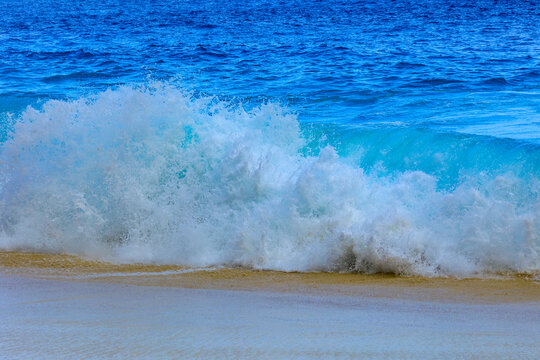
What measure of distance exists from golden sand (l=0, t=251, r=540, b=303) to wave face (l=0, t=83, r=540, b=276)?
22 cm

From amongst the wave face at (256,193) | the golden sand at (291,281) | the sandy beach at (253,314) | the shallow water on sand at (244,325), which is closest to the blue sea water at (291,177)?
the wave face at (256,193)

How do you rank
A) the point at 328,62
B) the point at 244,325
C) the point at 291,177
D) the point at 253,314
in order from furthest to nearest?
1. the point at 328,62
2. the point at 291,177
3. the point at 253,314
4. the point at 244,325

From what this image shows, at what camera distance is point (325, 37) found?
1950cm

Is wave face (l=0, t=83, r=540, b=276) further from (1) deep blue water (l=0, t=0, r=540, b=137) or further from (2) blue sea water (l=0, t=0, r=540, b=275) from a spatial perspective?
(1) deep blue water (l=0, t=0, r=540, b=137)

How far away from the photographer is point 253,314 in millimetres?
3887

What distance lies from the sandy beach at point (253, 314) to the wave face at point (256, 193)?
42 cm

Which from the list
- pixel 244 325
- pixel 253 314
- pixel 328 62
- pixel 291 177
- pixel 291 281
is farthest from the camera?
pixel 328 62

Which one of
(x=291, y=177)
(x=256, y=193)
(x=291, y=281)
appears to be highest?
(x=291, y=177)

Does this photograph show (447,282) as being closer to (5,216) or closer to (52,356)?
(52,356)

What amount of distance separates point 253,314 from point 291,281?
1.07 m

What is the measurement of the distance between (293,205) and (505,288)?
6.98 ft

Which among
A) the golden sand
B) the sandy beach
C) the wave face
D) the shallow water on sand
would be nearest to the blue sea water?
the wave face

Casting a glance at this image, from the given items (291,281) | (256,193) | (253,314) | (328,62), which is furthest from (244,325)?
(328,62)

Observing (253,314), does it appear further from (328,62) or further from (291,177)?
(328,62)
